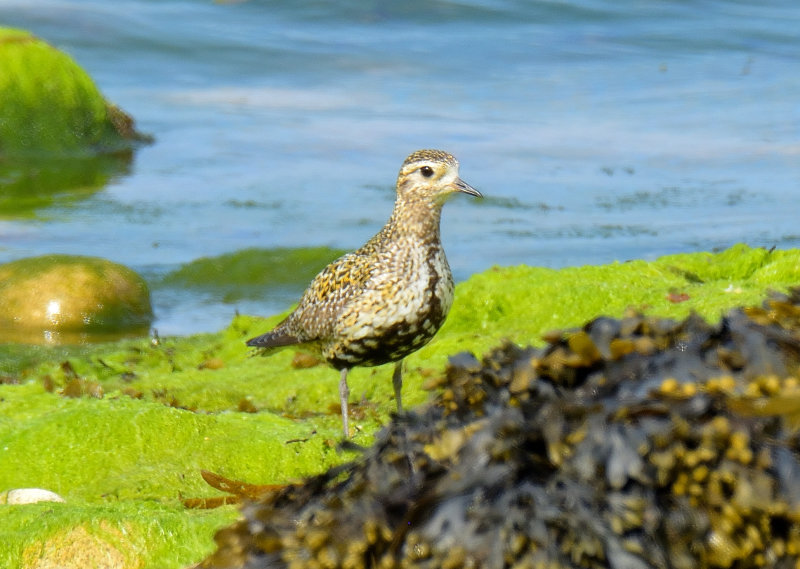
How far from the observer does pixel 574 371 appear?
10.5 ft

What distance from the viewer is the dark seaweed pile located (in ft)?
9.23

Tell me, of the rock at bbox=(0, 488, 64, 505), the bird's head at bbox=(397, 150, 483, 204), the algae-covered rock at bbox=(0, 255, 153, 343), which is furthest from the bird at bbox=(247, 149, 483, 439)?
the algae-covered rock at bbox=(0, 255, 153, 343)

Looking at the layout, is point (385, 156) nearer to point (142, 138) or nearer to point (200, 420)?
point (142, 138)

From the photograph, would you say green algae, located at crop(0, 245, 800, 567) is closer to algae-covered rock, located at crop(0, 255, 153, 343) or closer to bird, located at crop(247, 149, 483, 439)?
bird, located at crop(247, 149, 483, 439)

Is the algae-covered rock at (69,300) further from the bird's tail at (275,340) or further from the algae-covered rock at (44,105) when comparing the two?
the algae-covered rock at (44,105)

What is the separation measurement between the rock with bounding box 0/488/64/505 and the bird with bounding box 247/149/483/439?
168 cm

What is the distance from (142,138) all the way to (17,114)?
1.83m

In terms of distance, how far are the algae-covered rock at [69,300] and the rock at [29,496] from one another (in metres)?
5.52

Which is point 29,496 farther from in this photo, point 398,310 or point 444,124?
point 444,124

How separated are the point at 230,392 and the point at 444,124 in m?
10.9

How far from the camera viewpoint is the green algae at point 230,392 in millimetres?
5457

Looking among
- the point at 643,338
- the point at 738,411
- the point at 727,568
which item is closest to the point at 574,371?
the point at 643,338

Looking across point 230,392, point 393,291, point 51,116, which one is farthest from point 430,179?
point 51,116

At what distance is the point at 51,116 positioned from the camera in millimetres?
17078
